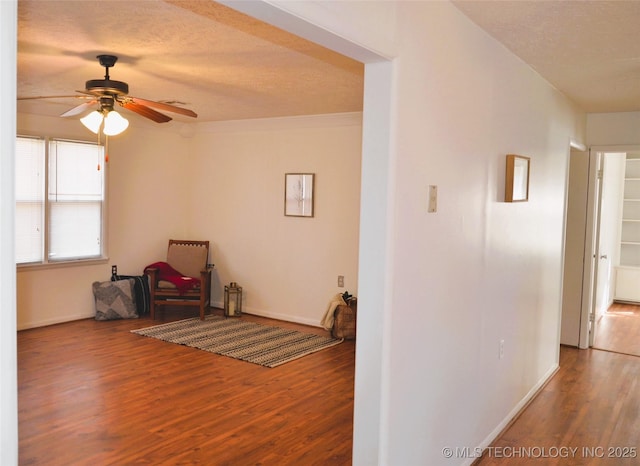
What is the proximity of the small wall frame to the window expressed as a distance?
4.34m

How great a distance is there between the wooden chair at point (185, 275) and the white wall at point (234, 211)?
11.9 inches

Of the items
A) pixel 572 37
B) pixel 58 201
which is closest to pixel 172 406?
pixel 58 201

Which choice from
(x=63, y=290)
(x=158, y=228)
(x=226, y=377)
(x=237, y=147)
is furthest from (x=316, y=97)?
(x=63, y=290)

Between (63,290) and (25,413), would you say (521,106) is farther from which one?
(63,290)

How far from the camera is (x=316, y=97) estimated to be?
17.0 ft

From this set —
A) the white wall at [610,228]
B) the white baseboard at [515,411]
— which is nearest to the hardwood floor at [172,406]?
the white baseboard at [515,411]

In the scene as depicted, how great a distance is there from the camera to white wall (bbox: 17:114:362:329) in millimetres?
6090

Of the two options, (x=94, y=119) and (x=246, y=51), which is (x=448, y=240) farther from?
(x=94, y=119)

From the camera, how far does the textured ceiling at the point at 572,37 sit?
2559 mm

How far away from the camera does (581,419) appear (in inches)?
153

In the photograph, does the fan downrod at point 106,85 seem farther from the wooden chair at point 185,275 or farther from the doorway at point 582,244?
the doorway at point 582,244

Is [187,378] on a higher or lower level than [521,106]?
lower

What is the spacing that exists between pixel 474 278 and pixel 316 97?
2.78 m

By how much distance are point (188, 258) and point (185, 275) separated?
215 mm
